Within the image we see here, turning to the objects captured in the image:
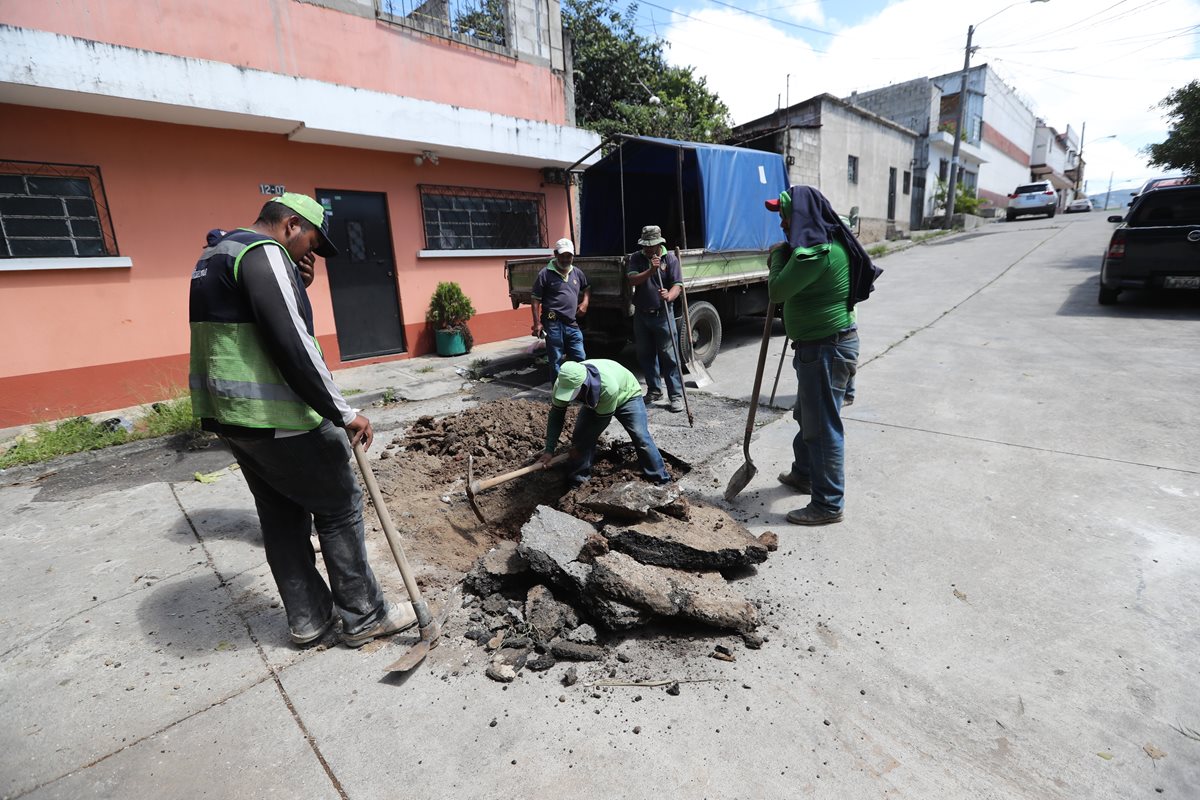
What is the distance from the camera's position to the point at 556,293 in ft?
19.8

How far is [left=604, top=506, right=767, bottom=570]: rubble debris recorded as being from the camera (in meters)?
2.76

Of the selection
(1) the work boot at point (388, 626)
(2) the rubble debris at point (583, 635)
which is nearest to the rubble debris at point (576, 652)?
(2) the rubble debris at point (583, 635)

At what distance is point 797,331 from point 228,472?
441cm

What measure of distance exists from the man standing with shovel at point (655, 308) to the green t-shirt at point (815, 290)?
7.73ft

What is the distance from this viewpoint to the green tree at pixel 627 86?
1452 centimetres

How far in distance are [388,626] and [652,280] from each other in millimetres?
4192

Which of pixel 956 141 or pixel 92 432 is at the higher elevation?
pixel 956 141

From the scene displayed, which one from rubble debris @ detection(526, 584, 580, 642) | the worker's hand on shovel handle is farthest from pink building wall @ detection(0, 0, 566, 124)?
rubble debris @ detection(526, 584, 580, 642)

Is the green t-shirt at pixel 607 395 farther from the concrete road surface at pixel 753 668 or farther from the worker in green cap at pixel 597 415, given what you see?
the concrete road surface at pixel 753 668

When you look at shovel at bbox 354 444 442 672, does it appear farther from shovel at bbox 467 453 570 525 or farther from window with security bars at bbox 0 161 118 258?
window with security bars at bbox 0 161 118 258

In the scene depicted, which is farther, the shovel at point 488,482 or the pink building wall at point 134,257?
the pink building wall at point 134,257

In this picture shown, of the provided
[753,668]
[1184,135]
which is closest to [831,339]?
[753,668]

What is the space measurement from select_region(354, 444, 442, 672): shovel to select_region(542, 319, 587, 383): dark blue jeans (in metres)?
3.83

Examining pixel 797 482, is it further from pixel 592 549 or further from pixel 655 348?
pixel 655 348
